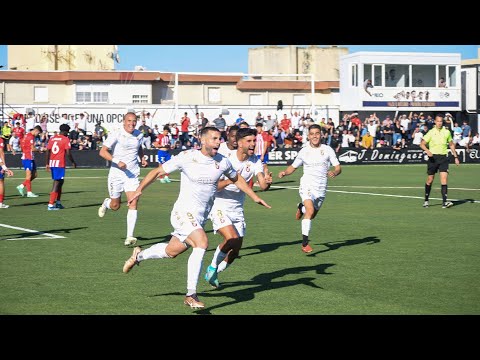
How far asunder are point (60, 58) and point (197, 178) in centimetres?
6510

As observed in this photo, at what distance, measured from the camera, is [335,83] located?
7194 centimetres

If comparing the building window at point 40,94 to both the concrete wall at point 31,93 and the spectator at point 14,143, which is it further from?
the spectator at point 14,143

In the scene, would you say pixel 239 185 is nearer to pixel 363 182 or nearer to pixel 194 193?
pixel 194 193

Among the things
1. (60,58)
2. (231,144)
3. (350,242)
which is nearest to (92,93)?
(60,58)

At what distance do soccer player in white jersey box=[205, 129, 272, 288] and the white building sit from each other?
49.6m

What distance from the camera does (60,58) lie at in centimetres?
7350

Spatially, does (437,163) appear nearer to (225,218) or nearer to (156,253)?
(225,218)

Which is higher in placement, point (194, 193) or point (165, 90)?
point (165, 90)

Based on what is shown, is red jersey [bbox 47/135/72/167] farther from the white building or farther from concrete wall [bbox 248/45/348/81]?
concrete wall [bbox 248/45/348/81]

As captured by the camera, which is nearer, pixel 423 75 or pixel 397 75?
pixel 397 75

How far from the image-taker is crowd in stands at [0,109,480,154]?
45625 mm

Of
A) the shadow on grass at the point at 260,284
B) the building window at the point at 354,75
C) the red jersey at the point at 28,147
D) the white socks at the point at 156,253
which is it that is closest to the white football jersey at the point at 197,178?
the white socks at the point at 156,253

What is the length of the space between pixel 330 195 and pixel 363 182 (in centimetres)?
610
